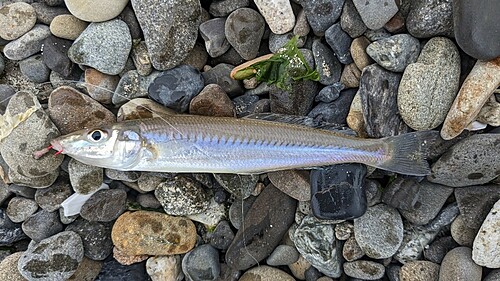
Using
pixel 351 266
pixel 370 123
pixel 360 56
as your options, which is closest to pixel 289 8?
pixel 360 56

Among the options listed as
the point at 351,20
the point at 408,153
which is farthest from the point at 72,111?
the point at 408,153

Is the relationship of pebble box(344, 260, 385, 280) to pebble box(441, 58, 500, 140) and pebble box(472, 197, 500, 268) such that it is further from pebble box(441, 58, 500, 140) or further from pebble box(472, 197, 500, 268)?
pebble box(441, 58, 500, 140)

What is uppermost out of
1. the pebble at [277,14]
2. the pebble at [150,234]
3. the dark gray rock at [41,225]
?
the pebble at [277,14]

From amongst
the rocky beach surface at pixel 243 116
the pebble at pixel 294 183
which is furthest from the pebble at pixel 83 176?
the pebble at pixel 294 183

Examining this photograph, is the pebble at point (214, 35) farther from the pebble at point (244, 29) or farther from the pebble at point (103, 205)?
the pebble at point (103, 205)

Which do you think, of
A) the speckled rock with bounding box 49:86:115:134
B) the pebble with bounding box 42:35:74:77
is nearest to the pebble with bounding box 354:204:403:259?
the speckled rock with bounding box 49:86:115:134

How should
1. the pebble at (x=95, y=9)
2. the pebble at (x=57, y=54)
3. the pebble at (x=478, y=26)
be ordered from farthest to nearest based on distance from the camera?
the pebble at (x=57, y=54) < the pebble at (x=95, y=9) < the pebble at (x=478, y=26)

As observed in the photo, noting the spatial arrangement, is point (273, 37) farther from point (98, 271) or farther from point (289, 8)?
point (98, 271)
